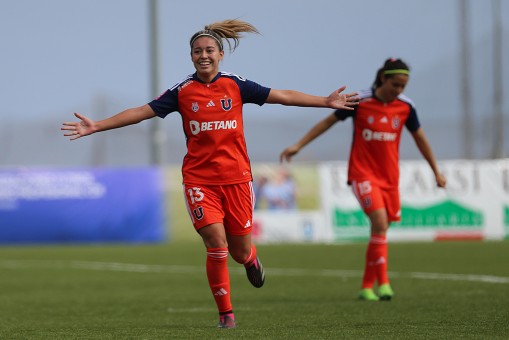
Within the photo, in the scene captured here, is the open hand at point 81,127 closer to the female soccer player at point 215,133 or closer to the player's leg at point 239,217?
the female soccer player at point 215,133

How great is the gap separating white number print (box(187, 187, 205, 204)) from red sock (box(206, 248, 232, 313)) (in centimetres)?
40

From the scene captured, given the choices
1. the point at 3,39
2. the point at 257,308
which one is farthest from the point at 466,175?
the point at 3,39

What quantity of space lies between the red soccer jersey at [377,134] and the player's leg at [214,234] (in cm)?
304

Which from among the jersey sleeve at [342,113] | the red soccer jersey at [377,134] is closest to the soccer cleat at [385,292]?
the red soccer jersey at [377,134]

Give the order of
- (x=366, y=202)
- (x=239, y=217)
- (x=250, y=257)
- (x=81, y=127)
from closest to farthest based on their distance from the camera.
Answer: (x=81, y=127), (x=239, y=217), (x=250, y=257), (x=366, y=202)

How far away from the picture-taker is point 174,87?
9.16 m

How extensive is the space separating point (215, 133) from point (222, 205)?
0.58 m

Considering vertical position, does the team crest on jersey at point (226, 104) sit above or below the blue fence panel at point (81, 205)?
above

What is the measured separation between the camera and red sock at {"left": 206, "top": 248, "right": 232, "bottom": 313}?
9.02 m

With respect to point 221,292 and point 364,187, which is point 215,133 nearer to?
point 221,292

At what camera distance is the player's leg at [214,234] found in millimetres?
8938

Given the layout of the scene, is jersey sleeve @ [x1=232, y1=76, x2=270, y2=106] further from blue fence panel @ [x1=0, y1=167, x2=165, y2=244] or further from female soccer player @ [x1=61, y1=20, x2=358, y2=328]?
blue fence panel @ [x1=0, y1=167, x2=165, y2=244]

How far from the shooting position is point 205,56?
29.5ft

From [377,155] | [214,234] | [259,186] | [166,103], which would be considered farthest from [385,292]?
[259,186]
